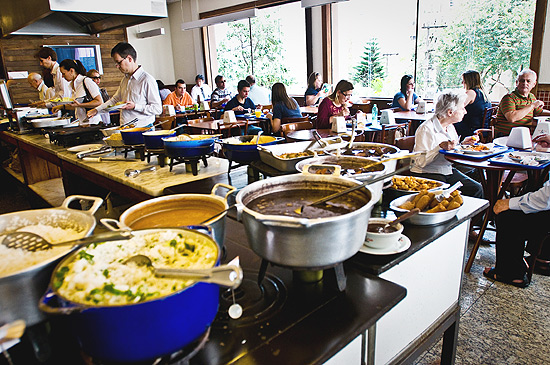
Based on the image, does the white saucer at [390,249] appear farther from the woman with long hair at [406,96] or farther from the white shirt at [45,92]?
the white shirt at [45,92]

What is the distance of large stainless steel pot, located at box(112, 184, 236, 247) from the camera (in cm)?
120

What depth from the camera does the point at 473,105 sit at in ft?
15.3

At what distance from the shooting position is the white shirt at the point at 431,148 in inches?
123

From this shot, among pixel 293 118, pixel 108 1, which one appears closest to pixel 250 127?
pixel 293 118

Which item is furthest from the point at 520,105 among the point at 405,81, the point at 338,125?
the point at 405,81

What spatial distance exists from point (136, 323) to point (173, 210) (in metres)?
0.62

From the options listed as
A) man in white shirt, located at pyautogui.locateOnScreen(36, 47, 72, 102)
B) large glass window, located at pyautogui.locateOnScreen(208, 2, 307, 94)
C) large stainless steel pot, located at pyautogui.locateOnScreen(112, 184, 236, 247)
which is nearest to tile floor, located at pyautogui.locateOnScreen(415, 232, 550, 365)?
large stainless steel pot, located at pyautogui.locateOnScreen(112, 184, 236, 247)

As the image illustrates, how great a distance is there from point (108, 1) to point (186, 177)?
1979 mm

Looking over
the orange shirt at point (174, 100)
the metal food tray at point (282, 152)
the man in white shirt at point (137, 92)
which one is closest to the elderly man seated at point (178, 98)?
the orange shirt at point (174, 100)

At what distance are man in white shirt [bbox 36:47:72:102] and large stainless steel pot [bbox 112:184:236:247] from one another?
5.05m

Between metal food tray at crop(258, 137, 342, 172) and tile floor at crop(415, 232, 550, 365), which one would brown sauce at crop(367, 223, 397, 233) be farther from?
tile floor at crop(415, 232, 550, 365)

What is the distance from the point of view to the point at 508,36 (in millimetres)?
5957

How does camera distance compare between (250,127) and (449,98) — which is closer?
(449,98)

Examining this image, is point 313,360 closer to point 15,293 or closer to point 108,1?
point 15,293
